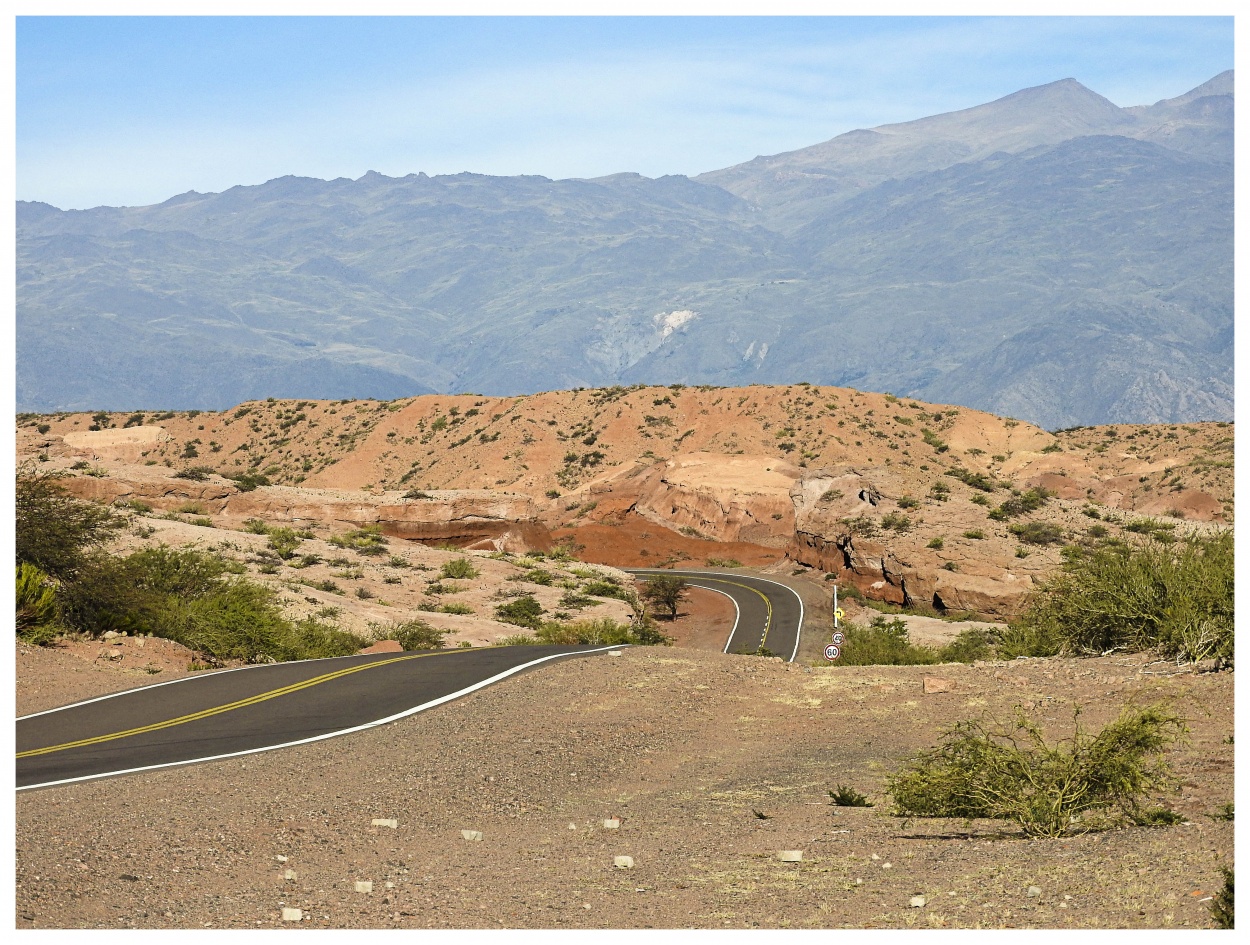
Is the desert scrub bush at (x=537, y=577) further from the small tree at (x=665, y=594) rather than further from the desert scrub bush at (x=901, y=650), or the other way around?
the desert scrub bush at (x=901, y=650)

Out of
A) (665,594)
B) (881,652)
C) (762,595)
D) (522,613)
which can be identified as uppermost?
(881,652)

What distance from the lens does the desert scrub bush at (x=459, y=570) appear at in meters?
44.2

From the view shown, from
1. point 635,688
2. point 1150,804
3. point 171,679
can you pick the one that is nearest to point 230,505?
point 171,679

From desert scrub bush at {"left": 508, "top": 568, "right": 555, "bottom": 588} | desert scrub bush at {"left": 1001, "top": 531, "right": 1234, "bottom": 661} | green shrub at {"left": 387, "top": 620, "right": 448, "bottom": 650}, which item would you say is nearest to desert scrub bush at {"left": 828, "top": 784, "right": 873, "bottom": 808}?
desert scrub bush at {"left": 1001, "top": 531, "right": 1234, "bottom": 661}

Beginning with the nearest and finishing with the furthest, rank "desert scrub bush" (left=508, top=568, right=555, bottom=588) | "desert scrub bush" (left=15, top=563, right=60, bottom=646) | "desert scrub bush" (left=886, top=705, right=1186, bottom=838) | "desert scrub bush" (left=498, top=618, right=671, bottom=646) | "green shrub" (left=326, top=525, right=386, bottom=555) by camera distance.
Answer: "desert scrub bush" (left=886, top=705, right=1186, bottom=838)
"desert scrub bush" (left=15, top=563, right=60, bottom=646)
"desert scrub bush" (left=498, top=618, right=671, bottom=646)
"desert scrub bush" (left=508, top=568, right=555, bottom=588)
"green shrub" (left=326, top=525, right=386, bottom=555)

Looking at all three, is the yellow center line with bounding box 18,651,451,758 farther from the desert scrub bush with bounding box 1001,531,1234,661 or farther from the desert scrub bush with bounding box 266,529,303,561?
the desert scrub bush with bounding box 266,529,303,561

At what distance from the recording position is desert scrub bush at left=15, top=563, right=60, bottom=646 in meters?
22.5

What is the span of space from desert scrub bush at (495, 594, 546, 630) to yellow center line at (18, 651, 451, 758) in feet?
47.6

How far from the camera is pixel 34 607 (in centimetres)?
2281

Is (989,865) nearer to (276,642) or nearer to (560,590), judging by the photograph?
(276,642)

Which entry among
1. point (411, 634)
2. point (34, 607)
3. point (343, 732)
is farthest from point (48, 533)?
point (343, 732)

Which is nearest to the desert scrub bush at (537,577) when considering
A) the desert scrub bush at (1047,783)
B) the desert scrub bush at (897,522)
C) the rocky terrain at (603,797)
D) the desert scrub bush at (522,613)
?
the rocky terrain at (603,797)

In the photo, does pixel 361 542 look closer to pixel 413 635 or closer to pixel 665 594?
pixel 665 594

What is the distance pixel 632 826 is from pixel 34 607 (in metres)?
15.0
